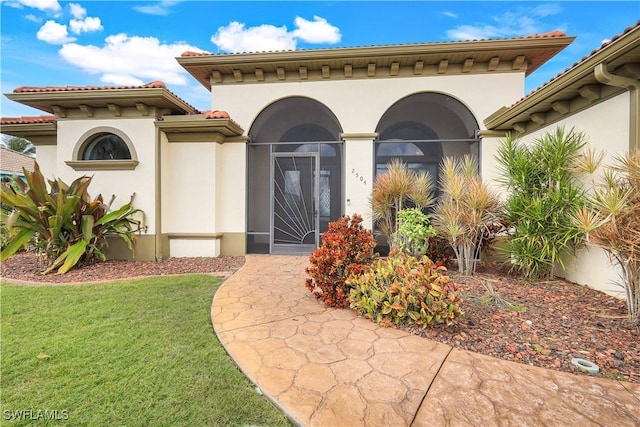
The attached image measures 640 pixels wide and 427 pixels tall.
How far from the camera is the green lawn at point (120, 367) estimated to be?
6.49 feet

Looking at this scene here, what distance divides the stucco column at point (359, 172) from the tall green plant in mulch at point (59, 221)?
17.6ft

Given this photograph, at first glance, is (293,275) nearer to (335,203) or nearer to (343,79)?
(335,203)

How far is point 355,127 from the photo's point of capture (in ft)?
24.1

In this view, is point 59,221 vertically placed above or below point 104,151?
below

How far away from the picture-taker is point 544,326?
3.23 metres

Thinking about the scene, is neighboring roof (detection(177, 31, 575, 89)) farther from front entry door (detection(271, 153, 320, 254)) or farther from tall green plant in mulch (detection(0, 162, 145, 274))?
tall green plant in mulch (detection(0, 162, 145, 274))

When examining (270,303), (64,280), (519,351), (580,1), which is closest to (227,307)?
(270,303)

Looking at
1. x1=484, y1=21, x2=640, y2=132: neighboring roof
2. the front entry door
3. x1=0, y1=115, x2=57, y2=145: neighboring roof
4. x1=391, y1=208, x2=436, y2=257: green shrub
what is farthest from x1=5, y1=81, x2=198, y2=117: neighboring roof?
x1=484, y1=21, x2=640, y2=132: neighboring roof

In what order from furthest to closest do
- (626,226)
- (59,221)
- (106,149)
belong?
1. (106,149)
2. (59,221)
3. (626,226)

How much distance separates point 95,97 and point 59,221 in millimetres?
2907

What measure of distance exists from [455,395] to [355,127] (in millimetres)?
6349

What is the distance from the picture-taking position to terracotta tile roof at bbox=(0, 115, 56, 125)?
7.77m
